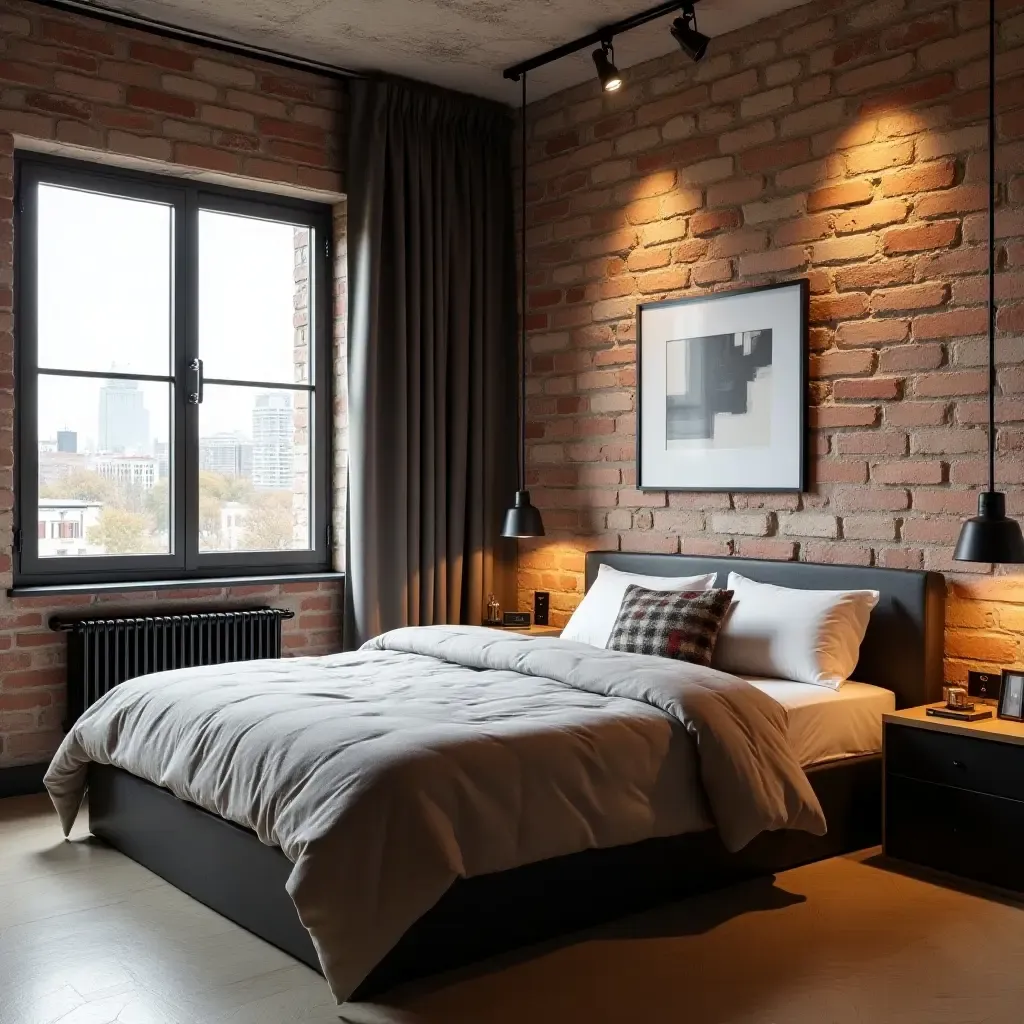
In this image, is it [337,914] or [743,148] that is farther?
[743,148]

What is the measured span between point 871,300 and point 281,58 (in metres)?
2.63

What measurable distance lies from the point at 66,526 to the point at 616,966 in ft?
9.46

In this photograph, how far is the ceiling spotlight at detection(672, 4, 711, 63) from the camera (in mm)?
4309

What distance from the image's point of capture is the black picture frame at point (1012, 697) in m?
3.49

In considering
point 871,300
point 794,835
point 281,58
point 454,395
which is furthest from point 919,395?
point 281,58

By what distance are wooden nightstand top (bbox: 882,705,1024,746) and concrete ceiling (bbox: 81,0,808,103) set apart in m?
2.59

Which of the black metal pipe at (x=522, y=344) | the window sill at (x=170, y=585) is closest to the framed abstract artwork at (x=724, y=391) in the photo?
the black metal pipe at (x=522, y=344)

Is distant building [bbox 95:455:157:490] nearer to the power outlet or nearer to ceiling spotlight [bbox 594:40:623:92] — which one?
ceiling spotlight [bbox 594:40:623:92]

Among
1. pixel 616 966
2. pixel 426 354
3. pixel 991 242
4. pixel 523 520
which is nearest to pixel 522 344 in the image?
pixel 426 354

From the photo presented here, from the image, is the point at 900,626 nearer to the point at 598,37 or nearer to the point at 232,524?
the point at 598,37

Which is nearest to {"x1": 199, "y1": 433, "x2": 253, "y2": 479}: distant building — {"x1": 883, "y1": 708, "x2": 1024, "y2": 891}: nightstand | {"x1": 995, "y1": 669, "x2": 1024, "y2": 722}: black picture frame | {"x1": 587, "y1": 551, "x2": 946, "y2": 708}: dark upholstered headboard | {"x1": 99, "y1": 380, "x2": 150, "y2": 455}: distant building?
{"x1": 99, "y1": 380, "x2": 150, "y2": 455}: distant building

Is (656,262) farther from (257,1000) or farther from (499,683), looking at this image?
(257,1000)

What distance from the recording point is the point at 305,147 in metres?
5.10

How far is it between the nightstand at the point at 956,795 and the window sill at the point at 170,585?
8.44ft
